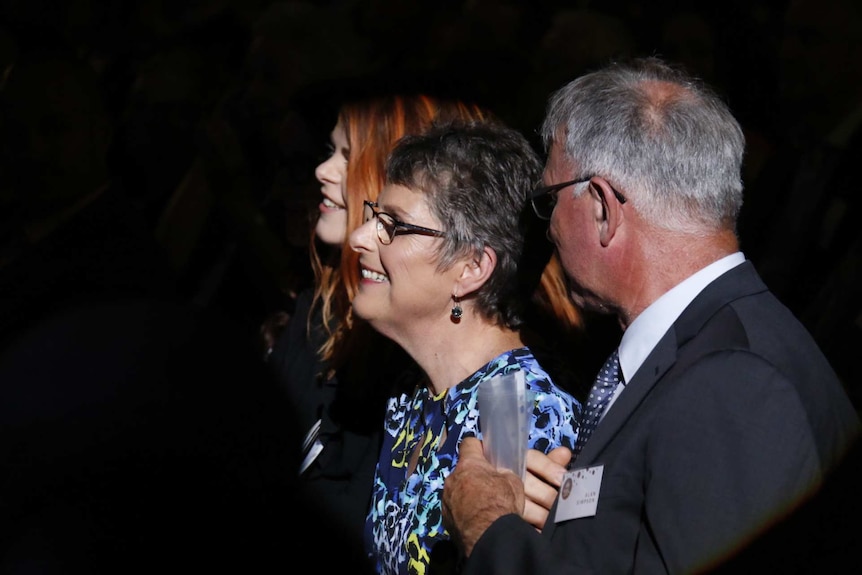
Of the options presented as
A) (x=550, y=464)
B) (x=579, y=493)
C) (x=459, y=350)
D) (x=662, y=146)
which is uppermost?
(x=662, y=146)

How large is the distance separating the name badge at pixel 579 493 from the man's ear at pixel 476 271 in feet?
2.49

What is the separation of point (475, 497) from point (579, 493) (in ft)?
0.80

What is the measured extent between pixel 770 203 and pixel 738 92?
1.74 feet

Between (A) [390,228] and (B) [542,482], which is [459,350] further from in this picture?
(B) [542,482]

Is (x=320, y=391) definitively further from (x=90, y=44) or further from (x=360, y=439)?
(x=90, y=44)

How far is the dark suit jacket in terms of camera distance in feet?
6.11

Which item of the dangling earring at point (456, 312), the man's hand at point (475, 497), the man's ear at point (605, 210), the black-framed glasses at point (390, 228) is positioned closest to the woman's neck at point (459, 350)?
the dangling earring at point (456, 312)

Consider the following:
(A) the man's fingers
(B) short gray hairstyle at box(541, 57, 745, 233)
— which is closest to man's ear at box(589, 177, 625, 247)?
(B) short gray hairstyle at box(541, 57, 745, 233)

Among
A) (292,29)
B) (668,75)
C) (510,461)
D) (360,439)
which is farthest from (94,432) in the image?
(292,29)

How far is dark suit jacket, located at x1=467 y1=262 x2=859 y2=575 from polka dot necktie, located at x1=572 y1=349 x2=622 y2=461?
0.56 ft

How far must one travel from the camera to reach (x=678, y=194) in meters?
2.21

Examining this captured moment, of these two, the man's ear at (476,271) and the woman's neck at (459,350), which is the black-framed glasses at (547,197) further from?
the woman's neck at (459,350)

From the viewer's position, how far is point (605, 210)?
2.30 meters

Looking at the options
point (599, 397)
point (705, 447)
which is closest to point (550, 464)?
point (599, 397)
